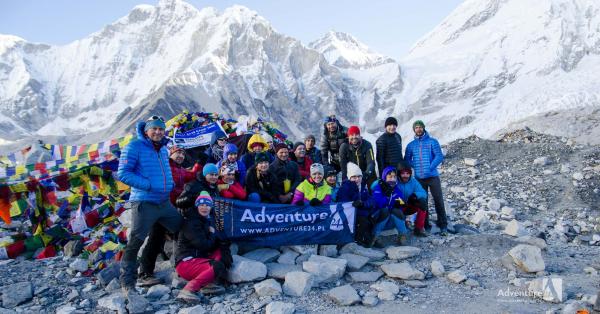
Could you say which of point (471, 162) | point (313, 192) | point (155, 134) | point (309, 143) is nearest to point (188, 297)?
point (155, 134)

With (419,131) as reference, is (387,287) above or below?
below

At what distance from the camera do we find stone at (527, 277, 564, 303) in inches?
191

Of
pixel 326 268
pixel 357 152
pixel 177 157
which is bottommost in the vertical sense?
pixel 326 268

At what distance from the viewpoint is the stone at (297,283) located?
530 cm

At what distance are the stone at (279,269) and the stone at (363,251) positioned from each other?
962 mm

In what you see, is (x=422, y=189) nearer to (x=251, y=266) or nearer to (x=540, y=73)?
(x=251, y=266)

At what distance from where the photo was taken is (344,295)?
5148mm

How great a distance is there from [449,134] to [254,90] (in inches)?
2569

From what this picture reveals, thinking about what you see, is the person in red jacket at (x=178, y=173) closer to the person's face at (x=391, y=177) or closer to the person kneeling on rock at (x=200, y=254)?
the person kneeling on rock at (x=200, y=254)

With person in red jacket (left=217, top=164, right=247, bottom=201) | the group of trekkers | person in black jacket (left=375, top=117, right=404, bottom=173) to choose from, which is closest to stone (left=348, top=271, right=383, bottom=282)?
the group of trekkers

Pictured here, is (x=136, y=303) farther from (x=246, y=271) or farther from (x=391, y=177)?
(x=391, y=177)

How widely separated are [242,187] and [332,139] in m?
2.52

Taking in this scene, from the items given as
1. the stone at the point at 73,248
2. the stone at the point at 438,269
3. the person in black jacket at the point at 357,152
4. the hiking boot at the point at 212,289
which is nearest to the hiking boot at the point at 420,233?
the person in black jacket at the point at 357,152

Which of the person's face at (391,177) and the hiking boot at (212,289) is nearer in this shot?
the hiking boot at (212,289)
